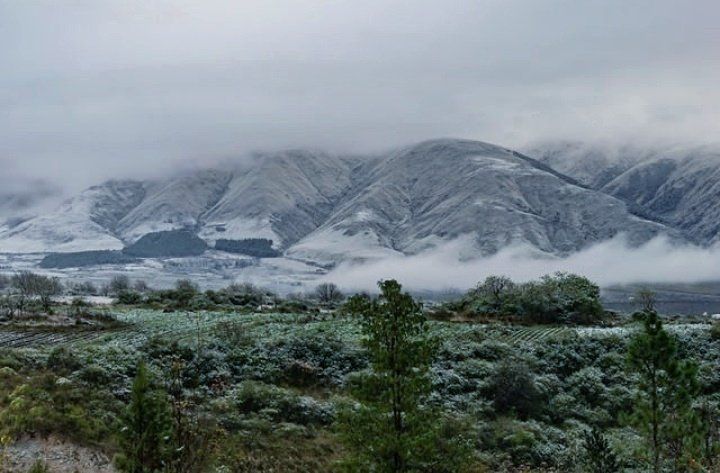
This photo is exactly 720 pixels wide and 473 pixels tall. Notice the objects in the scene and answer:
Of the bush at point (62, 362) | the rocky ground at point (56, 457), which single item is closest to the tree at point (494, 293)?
the bush at point (62, 362)

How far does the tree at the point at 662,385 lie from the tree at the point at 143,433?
46.9ft

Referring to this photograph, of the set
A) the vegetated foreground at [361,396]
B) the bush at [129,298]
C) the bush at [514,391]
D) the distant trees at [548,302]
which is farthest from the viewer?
the bush at [129,298]

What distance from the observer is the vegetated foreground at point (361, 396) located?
55.9ft

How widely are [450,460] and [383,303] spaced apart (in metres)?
4.83

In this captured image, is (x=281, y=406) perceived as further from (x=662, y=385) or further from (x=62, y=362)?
(x=662, y=385)

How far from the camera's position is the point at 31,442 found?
72.6 feet

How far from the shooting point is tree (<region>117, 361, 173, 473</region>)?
12.7 m

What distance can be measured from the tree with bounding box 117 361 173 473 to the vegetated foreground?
1.4 inches

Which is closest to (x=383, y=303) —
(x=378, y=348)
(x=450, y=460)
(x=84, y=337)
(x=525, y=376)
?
(x=378, y=348)

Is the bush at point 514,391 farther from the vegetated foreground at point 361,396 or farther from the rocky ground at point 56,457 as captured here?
the rocky ground at point 56,457

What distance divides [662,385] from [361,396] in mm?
9666

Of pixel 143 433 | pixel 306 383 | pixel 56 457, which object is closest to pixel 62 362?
pixel 56 457

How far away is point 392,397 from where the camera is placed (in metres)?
17.3

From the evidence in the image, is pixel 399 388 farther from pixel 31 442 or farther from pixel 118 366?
pixel 118 366
